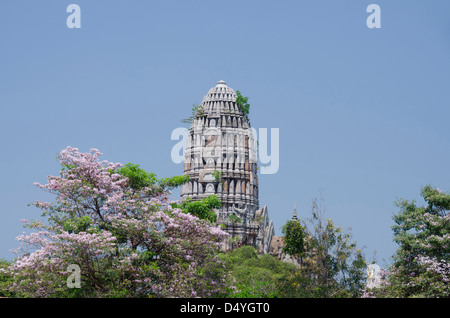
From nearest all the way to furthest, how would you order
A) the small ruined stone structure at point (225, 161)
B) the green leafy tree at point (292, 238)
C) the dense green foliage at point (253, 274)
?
the dense green foliage at point (253, 274)
the green leafy tree at point (292, 238)
the small ruined stone structure at point (225, 161)

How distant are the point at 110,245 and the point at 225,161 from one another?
66.5 m

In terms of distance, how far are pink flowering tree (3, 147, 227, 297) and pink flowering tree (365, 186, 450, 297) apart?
10094 millimetres

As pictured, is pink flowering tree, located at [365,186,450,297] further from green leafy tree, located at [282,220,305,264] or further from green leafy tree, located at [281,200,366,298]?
green leafy tree, located at [282,220,305,264]

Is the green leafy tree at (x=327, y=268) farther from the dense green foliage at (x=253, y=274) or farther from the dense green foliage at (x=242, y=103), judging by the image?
the dense green foliage at (x=242, y=103)

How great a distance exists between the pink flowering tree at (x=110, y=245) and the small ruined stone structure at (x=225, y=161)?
60248 millimetres

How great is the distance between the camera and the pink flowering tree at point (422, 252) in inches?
1598

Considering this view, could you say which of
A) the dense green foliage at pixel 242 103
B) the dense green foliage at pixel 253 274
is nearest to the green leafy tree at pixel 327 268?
the dense green foliage at pixel 253 274

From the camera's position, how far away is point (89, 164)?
132ft

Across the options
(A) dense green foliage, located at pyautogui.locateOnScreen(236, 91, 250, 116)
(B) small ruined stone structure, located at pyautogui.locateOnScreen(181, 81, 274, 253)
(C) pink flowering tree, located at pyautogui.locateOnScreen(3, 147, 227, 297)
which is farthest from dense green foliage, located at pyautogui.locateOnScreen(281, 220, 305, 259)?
(C) pink flowering tree, located at pyautogui.locateOnScreen(3, 147, 227, 297)
